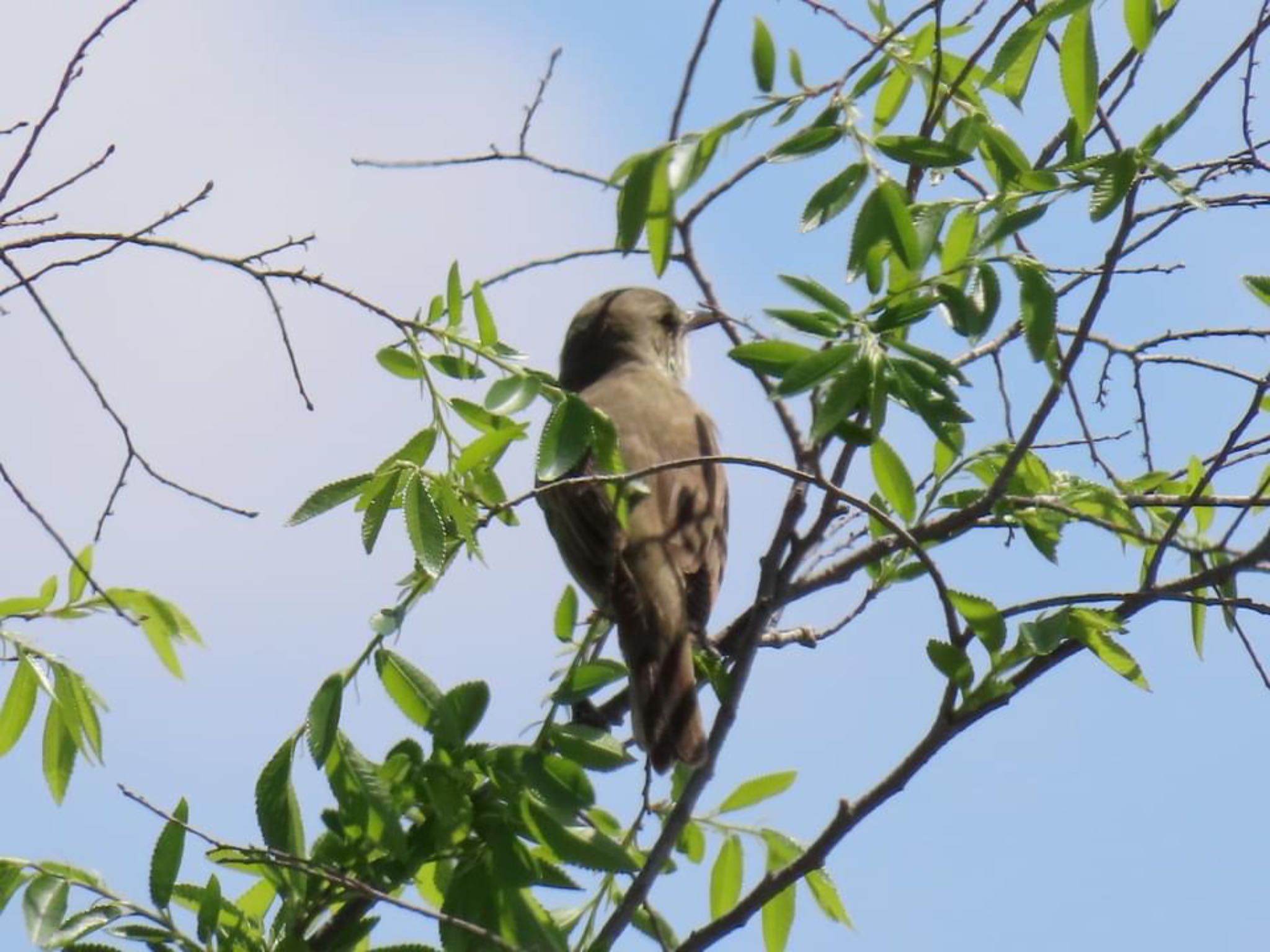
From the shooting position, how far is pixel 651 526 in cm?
584

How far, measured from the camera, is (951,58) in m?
4.25

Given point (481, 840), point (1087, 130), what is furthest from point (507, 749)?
point (1087, 130)

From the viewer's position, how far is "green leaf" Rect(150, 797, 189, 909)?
3846mm

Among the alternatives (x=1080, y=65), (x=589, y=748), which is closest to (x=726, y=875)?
(x=589, y=748)

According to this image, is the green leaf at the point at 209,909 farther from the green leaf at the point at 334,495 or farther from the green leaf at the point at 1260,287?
the green leaf at the point at 1260,287

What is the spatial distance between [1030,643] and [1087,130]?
3.39 ft

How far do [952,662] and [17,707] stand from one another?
2111 mm

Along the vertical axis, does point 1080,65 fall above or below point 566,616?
above

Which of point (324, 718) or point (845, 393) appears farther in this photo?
point (324, 718)

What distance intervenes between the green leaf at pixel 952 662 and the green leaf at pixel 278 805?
1.39 meters

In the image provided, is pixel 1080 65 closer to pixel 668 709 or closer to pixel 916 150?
pixel 916 150

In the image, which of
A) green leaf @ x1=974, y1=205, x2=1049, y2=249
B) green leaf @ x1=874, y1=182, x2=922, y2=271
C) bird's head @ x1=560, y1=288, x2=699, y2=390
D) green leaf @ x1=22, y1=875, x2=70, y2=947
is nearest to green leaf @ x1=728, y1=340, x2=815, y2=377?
green leaf @ x1=874, y1=182, x2=922, y2=271

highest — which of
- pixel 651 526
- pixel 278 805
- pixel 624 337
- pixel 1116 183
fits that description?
pixel 624 337

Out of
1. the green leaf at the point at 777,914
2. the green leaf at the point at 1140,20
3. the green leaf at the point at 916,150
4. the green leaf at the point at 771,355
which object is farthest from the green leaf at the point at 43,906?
the green leaf at the point at 1140,20
